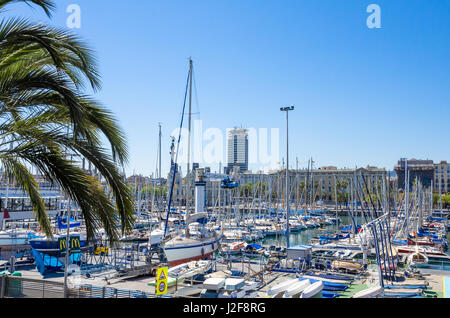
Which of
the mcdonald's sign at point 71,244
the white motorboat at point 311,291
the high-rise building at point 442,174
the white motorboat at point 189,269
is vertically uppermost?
the high-rise building at point 442,174

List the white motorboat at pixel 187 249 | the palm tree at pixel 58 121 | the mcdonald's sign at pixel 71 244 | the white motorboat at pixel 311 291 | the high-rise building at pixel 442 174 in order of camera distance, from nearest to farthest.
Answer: the palm tree at pixel 58 121 < the white motorboat at pixel 311 291 < the mcdonald's sign at pixel 71 244 < the white motorboat at pixel 187 249 < the high-rise building at pixel 442 174

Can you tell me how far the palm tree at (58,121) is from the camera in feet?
20.7

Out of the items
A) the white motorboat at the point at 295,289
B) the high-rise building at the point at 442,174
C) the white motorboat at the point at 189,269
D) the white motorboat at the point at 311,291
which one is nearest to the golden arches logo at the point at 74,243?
the white motorboat at the point at 189,269

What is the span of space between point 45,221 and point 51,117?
111 inches

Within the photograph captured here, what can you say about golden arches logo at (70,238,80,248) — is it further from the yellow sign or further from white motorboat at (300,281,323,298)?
white motorboat at (300,281,323,298)

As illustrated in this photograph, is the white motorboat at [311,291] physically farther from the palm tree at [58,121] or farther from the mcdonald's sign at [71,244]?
the mcdonald's sign at [71,244]

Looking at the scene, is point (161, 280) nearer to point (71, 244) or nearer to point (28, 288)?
point (28, 288)

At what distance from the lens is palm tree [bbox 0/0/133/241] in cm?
632

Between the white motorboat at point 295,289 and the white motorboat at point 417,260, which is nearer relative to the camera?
the white motorboat at point 295,289

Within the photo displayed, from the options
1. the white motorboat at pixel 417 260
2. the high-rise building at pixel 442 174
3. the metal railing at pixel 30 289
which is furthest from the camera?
the high-rise building at pixel 442 174

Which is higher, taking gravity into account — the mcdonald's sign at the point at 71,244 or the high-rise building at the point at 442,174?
the high-rise building at the point at 442,174
